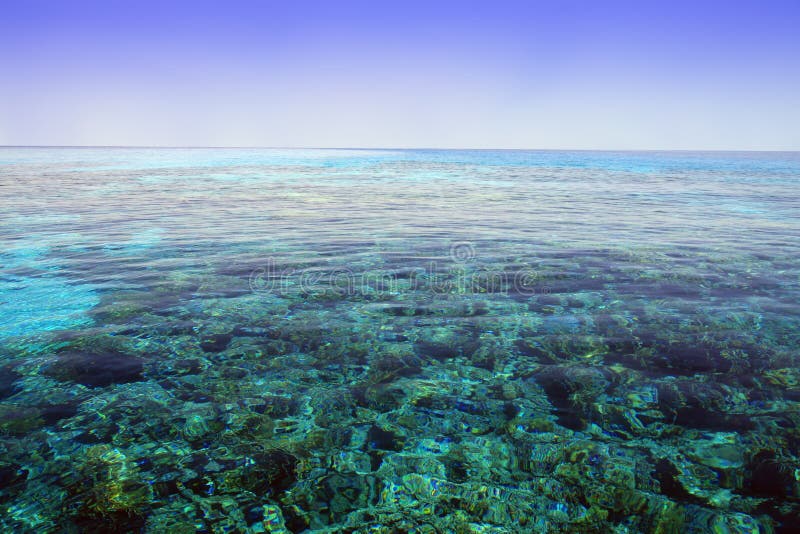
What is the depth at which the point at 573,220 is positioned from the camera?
58.0 feet

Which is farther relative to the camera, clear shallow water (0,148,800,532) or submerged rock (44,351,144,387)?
submerged rock (44,351,144,387)

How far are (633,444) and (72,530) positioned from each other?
4659 mm

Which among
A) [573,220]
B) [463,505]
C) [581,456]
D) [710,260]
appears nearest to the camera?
[463,505]

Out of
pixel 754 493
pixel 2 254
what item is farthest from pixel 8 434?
pixel 2 254

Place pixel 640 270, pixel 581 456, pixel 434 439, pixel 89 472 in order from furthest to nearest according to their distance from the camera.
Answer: pixel 640 270
pixel 434 439
pixel 581 456
pixel 89 472

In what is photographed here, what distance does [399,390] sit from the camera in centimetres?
511

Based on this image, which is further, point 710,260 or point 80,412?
point 710,260

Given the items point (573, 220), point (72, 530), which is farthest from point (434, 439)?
point (573, 220)

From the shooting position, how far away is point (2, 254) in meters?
11.6

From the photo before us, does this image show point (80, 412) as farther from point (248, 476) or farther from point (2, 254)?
point (2, 254)

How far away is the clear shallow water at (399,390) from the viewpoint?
3.44 meters

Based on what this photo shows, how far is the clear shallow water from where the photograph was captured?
344 centimetres

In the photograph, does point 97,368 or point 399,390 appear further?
point 97,368

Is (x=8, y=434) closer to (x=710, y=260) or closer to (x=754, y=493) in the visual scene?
(x=754, y=493)
